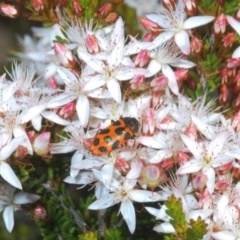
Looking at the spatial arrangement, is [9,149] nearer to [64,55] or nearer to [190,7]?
[64,55]

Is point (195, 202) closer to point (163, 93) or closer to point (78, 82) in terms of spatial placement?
point (163, 93)

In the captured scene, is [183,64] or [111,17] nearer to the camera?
[183,64]

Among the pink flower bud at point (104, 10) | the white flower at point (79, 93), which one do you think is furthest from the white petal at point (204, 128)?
the pink flower bud at point (104, 10)

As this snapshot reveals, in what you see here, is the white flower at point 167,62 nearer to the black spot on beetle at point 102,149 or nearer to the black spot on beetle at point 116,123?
the black spot on beetle at point 116,123

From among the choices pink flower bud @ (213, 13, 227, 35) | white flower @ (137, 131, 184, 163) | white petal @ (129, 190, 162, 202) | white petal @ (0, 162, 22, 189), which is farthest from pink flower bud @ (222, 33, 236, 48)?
white petal @ (0, 162, 22, 189)

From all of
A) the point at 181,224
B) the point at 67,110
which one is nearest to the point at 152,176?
the point at 181,224

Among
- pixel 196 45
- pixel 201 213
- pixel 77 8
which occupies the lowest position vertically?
pixel 201 213

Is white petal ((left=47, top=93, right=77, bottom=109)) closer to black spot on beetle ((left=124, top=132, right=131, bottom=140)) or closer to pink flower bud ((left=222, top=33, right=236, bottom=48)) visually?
black spot on beetle ((left=124, top=132, right=131, bottom=140))
